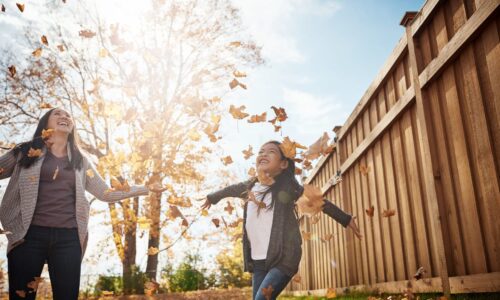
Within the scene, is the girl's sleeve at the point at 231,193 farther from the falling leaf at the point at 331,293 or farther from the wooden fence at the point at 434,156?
the falling leaf at the point at 331,293

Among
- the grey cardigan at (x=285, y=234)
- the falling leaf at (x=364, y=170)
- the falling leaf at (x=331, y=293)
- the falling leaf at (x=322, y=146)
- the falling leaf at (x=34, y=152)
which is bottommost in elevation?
the falling leaf at (x=331, y=293)

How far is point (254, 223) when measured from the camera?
10.9 ft

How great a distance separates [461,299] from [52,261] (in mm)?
2720

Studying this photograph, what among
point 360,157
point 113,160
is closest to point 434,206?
point 360,157

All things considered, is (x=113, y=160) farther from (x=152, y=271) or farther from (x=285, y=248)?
(x=285, y=248)

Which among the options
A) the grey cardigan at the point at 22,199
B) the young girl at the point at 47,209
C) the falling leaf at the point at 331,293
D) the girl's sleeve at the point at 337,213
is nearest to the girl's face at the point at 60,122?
the young girl at the point at 47,209

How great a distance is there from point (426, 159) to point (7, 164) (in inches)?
124

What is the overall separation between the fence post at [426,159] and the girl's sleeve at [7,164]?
3.12 metres

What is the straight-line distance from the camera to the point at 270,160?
11.5ft

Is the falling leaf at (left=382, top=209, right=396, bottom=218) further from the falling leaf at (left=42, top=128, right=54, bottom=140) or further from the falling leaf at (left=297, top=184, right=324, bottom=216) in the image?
the falling leaf at (left=42, top=128, right=54, bottom=140)

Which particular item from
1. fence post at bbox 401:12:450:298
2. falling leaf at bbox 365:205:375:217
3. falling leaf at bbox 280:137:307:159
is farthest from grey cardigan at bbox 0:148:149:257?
falling leaf at bbox 365:205:375:217

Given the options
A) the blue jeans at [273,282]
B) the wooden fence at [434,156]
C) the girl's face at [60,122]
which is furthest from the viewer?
the girl's face at [60,122]

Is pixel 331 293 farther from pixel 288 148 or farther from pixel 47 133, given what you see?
pixel 47 133

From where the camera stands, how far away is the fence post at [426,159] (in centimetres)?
308
